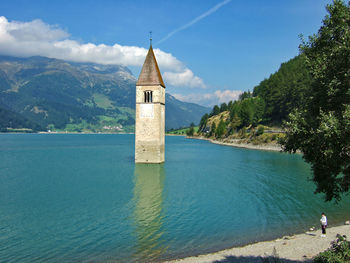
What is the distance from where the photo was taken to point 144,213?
27203mm

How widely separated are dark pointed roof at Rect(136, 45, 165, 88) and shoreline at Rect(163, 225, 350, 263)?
127 feet

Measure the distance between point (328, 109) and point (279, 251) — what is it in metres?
9.56

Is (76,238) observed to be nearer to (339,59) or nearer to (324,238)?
(324,238)

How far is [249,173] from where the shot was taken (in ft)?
168

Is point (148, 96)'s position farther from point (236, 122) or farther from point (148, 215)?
point (236, 122)

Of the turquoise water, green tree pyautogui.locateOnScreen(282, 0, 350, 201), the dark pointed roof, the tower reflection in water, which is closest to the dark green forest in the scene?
the dark pointed roof

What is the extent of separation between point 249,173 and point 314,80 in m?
39.8

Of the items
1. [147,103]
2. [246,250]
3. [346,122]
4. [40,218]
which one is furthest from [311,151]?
[147,103]

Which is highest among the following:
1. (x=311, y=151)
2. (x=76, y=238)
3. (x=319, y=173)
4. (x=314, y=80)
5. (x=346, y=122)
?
(x=314, y=80)

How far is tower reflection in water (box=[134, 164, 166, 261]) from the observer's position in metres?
19.2

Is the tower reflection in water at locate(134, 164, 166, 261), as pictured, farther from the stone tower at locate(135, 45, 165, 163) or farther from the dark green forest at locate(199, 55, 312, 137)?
the dark green forest at locate(199, 55, 312, 137)

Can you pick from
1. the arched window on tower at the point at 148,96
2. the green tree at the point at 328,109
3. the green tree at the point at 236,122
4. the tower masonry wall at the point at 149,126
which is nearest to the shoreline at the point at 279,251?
the green tree at the point at 328,109

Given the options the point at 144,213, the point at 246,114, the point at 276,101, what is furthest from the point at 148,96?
the point at 246,114

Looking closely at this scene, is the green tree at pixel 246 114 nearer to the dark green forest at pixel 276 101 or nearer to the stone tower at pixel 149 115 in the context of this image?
the dark green forest at pixel 276 101
